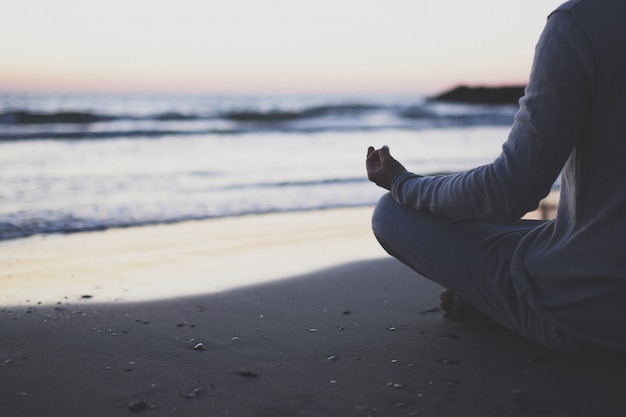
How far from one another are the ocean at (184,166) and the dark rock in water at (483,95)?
19007 millimetres

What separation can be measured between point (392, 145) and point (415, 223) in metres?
12.6

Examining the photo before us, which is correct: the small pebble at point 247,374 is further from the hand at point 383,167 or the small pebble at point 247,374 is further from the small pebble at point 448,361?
the hand at point 383,167

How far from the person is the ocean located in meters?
3.98

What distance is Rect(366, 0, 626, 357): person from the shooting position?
154 cm

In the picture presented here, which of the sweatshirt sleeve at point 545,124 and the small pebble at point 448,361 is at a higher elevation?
the sweatshirt sleeve at point 545,124

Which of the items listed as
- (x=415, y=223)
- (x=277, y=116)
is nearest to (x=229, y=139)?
(x=277, y=116)

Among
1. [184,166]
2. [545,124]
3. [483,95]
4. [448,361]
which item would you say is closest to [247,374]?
[448,361]

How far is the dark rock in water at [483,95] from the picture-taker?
3812 cm

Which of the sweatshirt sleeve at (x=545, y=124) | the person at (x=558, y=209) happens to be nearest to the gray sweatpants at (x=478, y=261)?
the person at (x=558, y=209)

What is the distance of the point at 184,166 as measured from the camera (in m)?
9.73

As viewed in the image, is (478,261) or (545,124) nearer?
(545,124)

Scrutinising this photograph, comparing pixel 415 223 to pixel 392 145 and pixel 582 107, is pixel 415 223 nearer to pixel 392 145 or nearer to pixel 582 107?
pixel 582 107

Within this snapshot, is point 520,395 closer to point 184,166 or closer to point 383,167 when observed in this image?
point 383,167

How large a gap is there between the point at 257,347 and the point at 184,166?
24.6 feet
